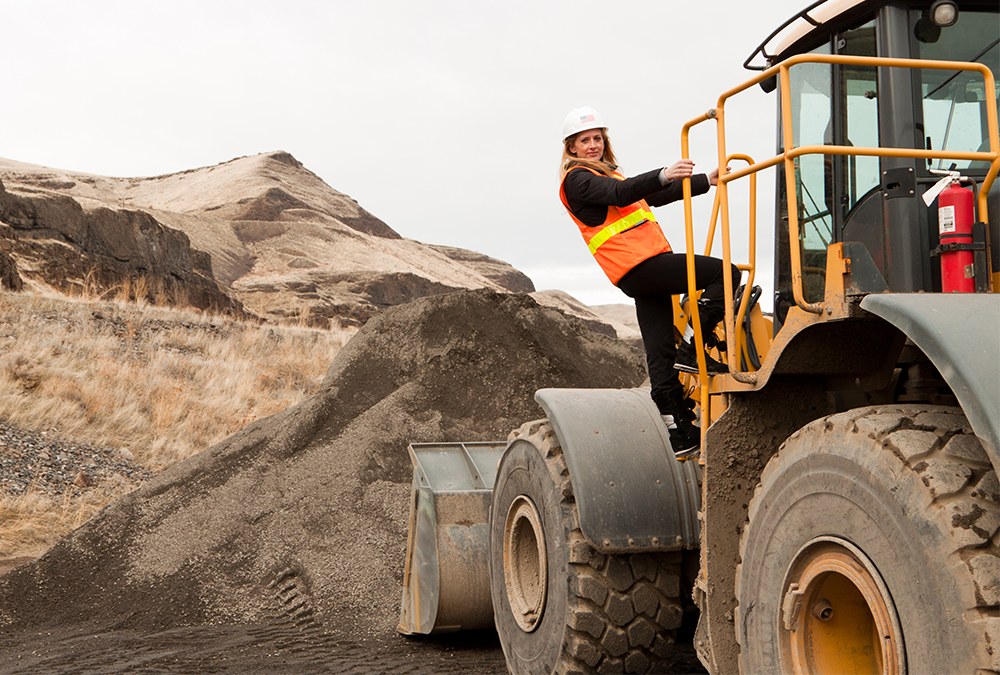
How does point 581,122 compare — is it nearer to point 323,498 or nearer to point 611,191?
point 611,191

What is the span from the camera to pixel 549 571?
381cm

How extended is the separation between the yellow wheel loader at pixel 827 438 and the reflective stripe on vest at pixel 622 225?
30 cm

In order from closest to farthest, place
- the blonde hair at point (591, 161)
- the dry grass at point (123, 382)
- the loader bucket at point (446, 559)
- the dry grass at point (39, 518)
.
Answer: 1. the blonde hair at point (591, 161)
2. the loader bucket at point (446, 559)
3. the dry grass at point (39, 518)
4. the dry grass at point (123, 382)

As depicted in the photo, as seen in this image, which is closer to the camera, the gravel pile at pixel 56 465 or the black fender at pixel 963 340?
the black fender at pixel 963 340

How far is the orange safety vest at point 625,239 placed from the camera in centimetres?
362

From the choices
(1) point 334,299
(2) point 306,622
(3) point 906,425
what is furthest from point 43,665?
(1) point 334,299

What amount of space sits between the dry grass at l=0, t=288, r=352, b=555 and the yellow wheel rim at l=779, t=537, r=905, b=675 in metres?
8.52

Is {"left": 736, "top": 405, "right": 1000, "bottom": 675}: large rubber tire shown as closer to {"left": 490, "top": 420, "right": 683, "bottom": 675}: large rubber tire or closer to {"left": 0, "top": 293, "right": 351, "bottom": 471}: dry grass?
→ {"left": 490, "top": 420, "right": 683, "bottom": 675}: large rubber tire

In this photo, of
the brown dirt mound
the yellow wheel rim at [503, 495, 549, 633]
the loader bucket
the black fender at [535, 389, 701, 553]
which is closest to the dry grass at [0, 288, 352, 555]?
the brown dirt mound

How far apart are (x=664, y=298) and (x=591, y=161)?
70 centimetres

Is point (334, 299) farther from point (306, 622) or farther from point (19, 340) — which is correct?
point (306, 622)

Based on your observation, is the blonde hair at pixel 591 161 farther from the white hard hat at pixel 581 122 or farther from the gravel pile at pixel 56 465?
the gravel pile at pixel 56 465

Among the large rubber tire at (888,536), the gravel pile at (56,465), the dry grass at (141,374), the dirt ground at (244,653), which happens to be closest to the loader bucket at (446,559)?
the dirt ground at (244,653)

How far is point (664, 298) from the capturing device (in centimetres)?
364
